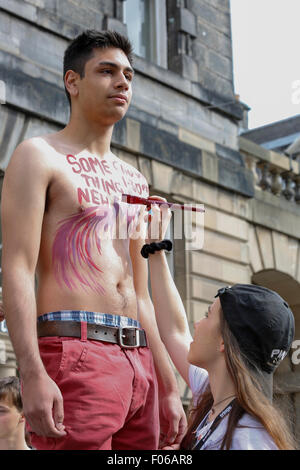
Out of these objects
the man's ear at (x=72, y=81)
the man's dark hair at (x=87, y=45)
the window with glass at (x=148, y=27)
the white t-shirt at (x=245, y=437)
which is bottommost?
the white t-shirt at (x=245, y=437)

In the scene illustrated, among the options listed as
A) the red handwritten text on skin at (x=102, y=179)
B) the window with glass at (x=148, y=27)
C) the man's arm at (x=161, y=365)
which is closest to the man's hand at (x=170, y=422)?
the man's arm at (x=161, y=365)

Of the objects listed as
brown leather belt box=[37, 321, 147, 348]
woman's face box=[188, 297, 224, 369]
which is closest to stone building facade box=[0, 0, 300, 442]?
brown leather belt box=[37, 321, 147, 348]

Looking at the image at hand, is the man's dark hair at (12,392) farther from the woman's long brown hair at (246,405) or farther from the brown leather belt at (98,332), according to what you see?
the woman's long brown hair at (246,405)

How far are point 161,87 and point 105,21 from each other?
1.04m

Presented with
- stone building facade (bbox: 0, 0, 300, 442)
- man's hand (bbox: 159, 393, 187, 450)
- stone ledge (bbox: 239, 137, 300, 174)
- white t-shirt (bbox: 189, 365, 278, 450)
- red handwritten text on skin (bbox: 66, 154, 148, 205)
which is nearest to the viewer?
white t-shirt (bbox: 189, 365, 278, 450)

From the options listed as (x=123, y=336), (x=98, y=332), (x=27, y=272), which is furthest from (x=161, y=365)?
(x=27, y=272)

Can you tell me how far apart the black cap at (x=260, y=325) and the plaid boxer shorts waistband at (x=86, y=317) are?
0.36 meters

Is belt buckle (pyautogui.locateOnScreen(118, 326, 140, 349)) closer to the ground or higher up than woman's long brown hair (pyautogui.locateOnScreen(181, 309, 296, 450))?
higher up

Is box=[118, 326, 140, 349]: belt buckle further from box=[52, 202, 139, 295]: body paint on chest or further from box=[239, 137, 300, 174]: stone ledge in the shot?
box=[239, 137, 300, 174]: stone ledge

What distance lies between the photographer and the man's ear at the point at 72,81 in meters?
2.95

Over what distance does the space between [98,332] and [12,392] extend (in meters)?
1.50

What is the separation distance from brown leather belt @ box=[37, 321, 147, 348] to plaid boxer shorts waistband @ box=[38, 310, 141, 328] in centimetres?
1

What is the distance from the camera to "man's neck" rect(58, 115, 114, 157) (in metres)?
2.92
